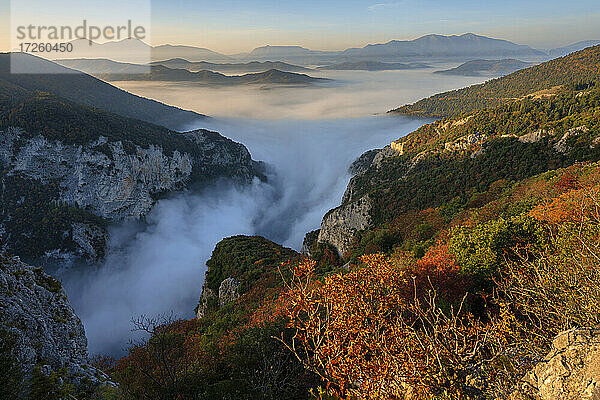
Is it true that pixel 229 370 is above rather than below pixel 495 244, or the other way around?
below

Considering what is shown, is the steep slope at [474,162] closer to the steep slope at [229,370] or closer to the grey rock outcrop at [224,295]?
the grey rock outcrop at [224,295]

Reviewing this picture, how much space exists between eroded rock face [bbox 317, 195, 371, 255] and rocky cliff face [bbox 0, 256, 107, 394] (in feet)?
117

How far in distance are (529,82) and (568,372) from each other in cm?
15398

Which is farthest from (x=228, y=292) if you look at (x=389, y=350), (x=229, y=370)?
(x=389, y=350)

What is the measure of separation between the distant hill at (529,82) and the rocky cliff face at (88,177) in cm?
12936

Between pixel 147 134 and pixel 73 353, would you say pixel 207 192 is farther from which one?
pixel 73 353

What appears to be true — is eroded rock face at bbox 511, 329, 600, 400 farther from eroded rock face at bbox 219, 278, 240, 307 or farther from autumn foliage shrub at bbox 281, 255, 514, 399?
eroded rock face at bbox 219, 278, 240, 307

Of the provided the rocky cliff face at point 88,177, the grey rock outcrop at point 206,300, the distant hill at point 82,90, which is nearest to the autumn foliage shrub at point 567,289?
the grey rock outcrop at point 206,300

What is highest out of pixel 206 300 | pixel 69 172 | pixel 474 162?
pixel 474 162

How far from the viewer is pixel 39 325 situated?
1037 centimetres

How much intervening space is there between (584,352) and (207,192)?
449 ft

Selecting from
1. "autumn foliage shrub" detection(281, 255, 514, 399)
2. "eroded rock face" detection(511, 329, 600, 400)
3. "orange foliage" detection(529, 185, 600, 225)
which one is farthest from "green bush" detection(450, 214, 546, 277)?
"eroded rock face" detection(511, 329, 600, 400)

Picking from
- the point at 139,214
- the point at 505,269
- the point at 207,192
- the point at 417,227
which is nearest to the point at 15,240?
the point at 139,214

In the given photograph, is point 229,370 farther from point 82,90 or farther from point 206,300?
point 82,90
